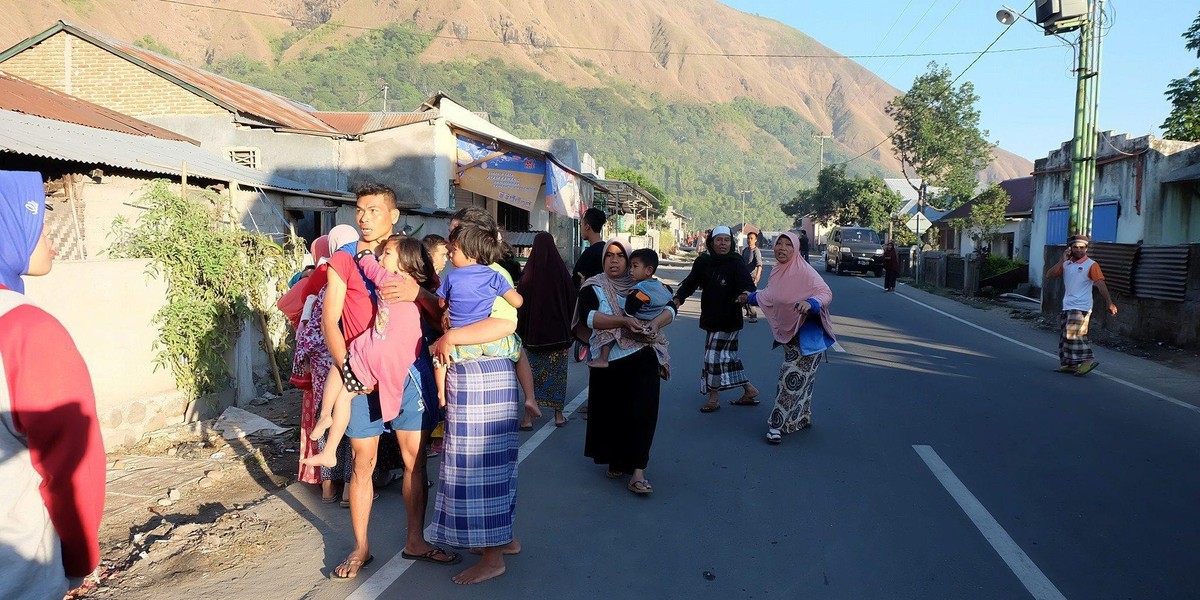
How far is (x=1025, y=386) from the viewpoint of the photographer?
29.6 feet

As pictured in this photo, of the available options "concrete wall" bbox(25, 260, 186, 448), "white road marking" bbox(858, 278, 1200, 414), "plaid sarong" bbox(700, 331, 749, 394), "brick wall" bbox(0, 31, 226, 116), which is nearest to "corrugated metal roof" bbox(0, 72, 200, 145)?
"brick wall" bbox(0, 31, 226, 116)

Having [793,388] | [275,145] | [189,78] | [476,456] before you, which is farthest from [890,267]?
[476,456]

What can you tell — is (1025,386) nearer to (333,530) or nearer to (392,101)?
(333,530)

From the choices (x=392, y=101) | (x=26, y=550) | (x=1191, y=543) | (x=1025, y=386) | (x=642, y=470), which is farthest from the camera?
(x=392, y=101)

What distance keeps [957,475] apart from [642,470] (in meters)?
2.21

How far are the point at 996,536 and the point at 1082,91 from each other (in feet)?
47.6

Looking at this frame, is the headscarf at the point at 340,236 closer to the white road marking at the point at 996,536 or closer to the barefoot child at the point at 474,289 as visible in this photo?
the barefoot child at the point at 474,289

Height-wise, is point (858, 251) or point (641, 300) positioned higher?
point (858, 251)

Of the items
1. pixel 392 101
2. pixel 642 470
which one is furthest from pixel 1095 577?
pixel 392 101

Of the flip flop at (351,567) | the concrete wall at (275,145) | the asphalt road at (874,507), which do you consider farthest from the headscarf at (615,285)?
the concrete wall at (275,145)

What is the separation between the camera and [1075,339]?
9898mm

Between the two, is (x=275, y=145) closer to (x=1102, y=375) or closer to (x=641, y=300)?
(x=641, y=300)

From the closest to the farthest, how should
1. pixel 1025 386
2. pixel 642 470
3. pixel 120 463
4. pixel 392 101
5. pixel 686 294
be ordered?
pixel 642 470 < pixel 120 463 < pixel 686 294 < pixel 1025 386 < pixel 392 101

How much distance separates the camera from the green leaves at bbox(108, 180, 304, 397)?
686cm
